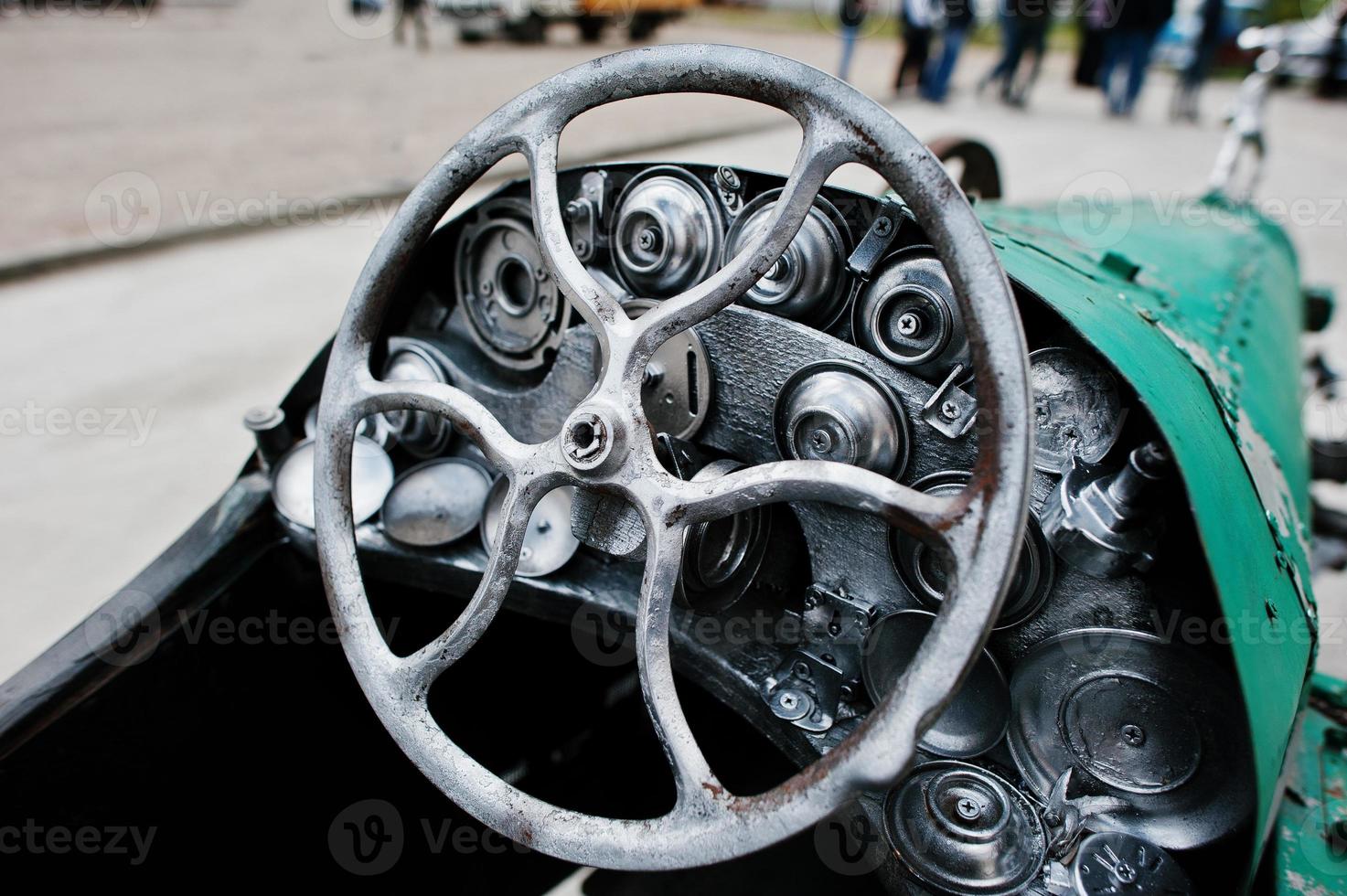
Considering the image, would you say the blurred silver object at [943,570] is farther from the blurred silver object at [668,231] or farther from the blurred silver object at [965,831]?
the blurred silver object at [668,231]

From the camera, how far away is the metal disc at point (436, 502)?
131cm

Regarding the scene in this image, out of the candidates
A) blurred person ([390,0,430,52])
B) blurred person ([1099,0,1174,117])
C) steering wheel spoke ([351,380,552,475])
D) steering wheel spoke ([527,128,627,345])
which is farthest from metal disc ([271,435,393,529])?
blurred person ([390,0,430,52])

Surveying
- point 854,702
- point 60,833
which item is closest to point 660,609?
point 854,702

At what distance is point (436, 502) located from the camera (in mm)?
1349

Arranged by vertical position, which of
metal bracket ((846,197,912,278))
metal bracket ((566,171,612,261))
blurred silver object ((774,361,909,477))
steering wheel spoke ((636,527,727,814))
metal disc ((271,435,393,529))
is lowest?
metal disc ((271,435,393,529))

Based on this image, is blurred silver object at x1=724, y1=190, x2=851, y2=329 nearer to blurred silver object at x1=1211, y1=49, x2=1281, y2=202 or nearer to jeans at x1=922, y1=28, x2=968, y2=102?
blurred silver object at x1=1211, y1=49, x2=1281, y2=202

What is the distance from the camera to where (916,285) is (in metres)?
1.01

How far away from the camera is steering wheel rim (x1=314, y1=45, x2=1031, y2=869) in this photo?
74cm

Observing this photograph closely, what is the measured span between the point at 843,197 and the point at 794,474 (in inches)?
16.1

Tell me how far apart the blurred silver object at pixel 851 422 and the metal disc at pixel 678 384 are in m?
0.14

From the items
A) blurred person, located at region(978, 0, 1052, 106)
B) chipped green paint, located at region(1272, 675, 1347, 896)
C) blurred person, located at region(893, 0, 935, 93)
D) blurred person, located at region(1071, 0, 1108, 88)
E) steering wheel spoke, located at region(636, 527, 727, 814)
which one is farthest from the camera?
blurred person, located at region(1071, 0, 1108, 88)

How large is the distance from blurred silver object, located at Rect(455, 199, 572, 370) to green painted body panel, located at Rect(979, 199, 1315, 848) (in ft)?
2.11

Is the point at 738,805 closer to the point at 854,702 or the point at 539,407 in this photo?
the point at 854,702

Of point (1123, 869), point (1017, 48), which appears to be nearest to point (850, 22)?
point (1017, 48)
